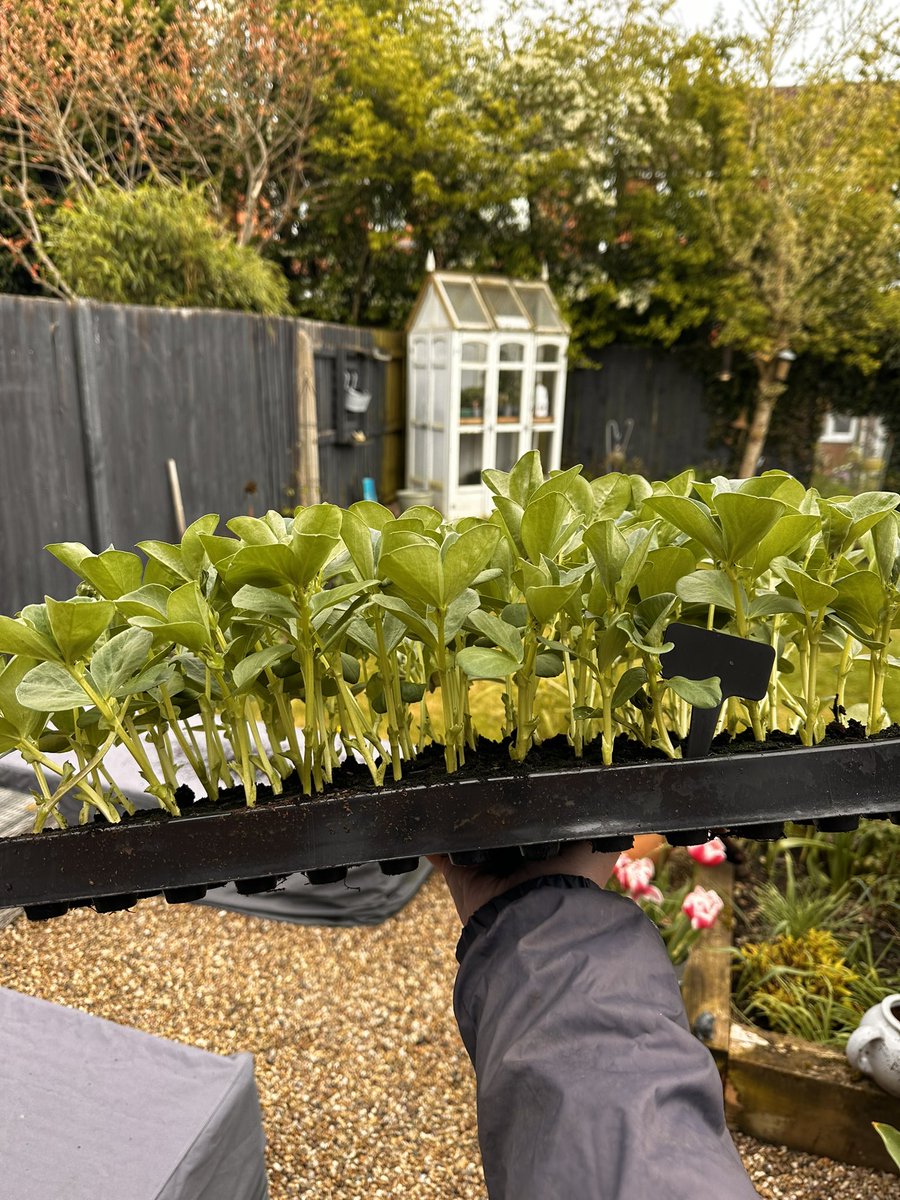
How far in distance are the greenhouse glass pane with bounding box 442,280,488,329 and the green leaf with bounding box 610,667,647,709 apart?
572cm

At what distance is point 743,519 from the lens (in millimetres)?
568

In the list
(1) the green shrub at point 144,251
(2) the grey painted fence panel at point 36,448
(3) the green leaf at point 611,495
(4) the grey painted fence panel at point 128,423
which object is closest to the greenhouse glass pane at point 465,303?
(4) the grey painted fence panel at point 128,423

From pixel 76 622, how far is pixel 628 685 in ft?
1.37

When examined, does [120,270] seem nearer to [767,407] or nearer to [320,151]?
[320,151]

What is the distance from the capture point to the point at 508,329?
20.2 feet

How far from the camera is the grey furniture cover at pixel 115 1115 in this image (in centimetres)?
86

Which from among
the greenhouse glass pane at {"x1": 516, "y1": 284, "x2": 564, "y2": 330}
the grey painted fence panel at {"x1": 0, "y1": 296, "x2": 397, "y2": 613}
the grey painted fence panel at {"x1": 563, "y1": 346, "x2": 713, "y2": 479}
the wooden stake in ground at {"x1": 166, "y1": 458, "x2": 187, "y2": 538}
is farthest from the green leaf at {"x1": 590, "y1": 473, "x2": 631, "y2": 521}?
the grey painted fence panel at {"x1": 563, "y1": 346, "x2": 713, "y2": 479}

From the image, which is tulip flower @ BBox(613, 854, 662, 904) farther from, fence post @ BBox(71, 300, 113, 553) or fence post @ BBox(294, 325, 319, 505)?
fence post @ BBox(294, 325, 319, 505)

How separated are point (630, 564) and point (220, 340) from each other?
13.3 ft

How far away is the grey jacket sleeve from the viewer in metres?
0.52

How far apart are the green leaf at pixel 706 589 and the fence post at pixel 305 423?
4.50m

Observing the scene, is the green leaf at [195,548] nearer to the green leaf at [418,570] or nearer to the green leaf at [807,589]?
the green leaf at [418,570]

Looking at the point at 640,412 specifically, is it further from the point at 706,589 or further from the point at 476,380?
the point at 706,589

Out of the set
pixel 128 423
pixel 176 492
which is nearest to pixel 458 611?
pixel 128 423
